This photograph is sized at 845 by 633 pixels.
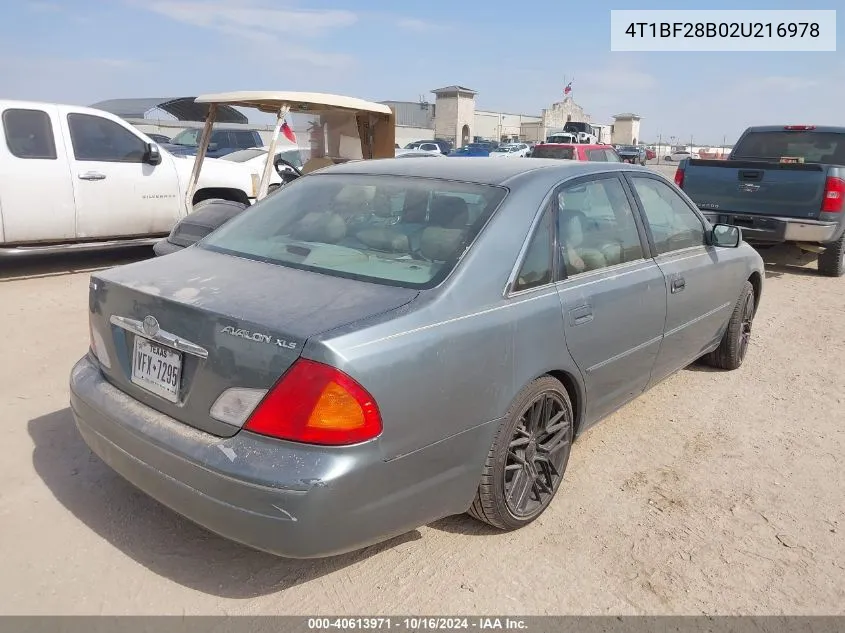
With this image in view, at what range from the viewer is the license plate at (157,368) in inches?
94.7

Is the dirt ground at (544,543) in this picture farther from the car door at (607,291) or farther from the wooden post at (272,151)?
the wooden post at (272,151)

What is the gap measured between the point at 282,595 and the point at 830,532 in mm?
2394

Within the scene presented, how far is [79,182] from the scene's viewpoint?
714 centimetres

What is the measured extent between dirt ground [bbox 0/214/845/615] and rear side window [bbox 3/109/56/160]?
359 centimetres

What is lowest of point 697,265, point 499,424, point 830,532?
point 830,532

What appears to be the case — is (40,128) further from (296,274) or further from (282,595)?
(282,595)

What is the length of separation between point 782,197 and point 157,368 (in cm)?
818

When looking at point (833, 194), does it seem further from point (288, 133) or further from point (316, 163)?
point (288, 133)

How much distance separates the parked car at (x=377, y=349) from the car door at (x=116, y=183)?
4.62m

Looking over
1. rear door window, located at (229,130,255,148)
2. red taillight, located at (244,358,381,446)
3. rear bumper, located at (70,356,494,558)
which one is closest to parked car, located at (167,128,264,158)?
rear door window, located at (229,130,255,148)

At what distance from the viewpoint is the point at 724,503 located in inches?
127

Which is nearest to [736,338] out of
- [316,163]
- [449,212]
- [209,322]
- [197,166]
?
[449,212]
